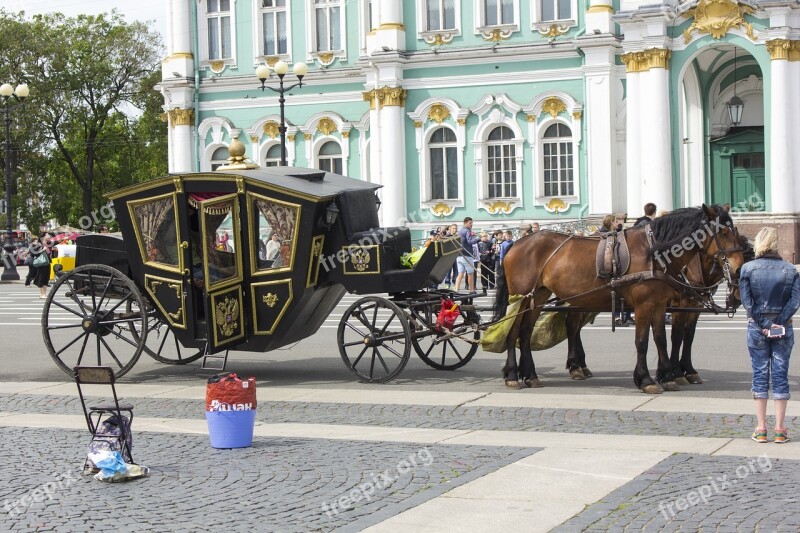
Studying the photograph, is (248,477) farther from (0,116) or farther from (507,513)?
(0,116)

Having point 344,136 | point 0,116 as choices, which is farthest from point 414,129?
point 0,116

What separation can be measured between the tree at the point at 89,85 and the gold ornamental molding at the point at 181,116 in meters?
22.4

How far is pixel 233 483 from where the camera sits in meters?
9.16

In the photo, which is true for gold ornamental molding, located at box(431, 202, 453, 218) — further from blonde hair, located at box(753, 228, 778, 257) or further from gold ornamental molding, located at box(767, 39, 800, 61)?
blonde hair, located at box(753, 228, 778, 257)

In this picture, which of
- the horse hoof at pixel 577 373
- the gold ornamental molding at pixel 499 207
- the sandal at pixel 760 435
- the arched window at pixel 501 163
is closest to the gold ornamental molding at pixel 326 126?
the arched window at pixel 501 163

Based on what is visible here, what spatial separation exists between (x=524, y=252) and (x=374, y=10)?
92.3 ft

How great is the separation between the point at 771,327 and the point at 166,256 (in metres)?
7.58

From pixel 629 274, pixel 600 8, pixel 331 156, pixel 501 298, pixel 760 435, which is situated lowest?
pixel 760 435

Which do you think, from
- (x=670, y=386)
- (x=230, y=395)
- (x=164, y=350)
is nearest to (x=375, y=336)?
(x=670, y=386)

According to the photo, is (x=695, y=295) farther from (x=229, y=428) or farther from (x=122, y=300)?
(x=122, y=300)

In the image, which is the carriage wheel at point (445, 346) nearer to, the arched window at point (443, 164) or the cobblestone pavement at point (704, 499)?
the cobblestone pavement at point (704, 499)

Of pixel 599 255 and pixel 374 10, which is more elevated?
pixel 374 10

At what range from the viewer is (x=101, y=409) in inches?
371

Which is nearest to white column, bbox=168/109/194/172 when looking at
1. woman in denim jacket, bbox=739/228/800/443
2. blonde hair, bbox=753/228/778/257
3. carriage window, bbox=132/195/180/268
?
carriage window, bbox=132/195/180/268
